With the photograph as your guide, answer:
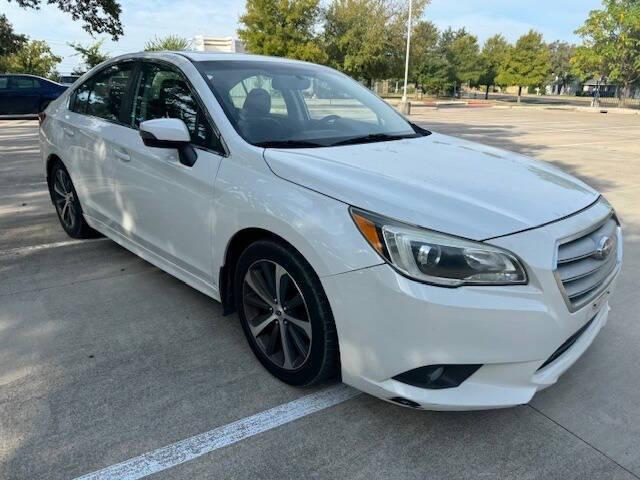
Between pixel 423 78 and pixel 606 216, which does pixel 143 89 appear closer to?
pixel 606 216

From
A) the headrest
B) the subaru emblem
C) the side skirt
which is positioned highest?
the headrest

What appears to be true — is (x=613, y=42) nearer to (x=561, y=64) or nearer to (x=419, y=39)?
(x=419, y=39)

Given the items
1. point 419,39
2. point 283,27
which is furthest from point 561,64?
point 283,27

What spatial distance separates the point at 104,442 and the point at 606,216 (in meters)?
2.61

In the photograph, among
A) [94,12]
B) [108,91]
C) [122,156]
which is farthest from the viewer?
[94,12]

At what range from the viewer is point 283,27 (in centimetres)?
3653

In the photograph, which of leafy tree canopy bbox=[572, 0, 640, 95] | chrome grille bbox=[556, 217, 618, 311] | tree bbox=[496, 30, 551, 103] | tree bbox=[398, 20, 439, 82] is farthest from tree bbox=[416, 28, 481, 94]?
chrome grille bbox=[556, 217, 618, 311]

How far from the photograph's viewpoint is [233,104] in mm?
2934

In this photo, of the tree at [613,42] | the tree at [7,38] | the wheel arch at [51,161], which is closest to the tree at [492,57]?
the tree at [613,42]

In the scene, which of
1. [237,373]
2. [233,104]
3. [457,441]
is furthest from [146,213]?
[457,441]

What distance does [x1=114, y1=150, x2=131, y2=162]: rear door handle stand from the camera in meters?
3.46

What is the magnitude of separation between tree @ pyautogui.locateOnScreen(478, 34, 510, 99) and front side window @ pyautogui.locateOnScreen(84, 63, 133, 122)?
199 ft

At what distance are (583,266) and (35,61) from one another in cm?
4320

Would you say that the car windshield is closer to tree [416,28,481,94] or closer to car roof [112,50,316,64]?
car roof [112,50,316,64]
